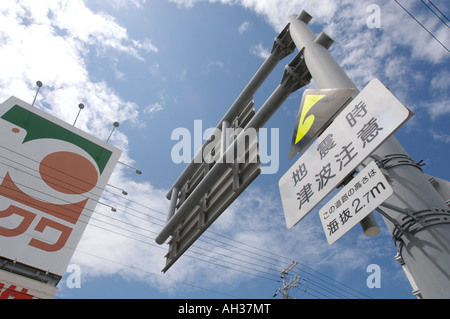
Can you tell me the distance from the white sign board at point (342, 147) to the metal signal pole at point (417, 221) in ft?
1.27

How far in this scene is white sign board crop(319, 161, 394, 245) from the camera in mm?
2074

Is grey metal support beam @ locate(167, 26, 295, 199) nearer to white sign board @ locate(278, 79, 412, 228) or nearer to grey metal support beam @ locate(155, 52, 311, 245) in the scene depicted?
grey metal support beam @ locate(155, 52, 311, 245)

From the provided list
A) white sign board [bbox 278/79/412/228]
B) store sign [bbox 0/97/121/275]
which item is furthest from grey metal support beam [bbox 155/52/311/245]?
store sign [bbox 0/97/121/275]

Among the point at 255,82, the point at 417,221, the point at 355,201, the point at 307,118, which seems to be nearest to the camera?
the point at 417,221

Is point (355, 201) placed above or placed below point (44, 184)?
below

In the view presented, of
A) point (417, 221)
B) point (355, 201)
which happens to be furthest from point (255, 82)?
point (417, 221)

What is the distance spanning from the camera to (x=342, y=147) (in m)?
2.51

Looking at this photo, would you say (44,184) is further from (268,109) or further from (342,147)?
(342,147)

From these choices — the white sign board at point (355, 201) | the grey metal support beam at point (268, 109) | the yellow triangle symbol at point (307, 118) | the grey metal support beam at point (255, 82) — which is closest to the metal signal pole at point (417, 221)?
the white sign board at point (355, 201)

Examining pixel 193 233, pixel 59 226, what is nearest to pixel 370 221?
pixel 193 233

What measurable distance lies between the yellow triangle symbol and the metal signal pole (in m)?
0.87

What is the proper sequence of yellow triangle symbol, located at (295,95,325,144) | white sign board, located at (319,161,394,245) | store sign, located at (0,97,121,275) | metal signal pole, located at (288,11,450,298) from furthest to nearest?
store sign, located at (0,97,121,275) → yellow triangle symbol, located at (295,95,325,144) → white sign board, located at (319,161,394,245) → metal signal pole, located at (288,11,450,298)

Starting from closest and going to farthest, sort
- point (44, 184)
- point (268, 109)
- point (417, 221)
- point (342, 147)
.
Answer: point (417, 221), point (342, 147), point (268, 109), point (44, 184)

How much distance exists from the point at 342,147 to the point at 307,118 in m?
0.90
